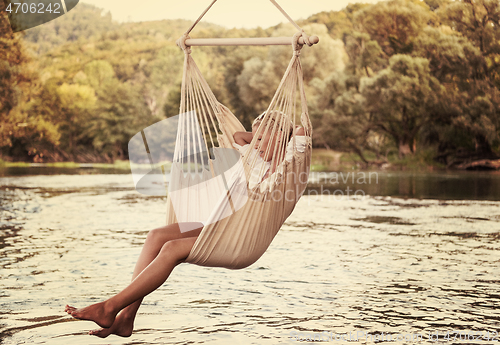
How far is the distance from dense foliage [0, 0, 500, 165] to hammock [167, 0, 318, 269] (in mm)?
14784

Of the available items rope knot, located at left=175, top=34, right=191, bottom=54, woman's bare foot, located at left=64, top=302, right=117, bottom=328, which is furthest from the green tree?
woman's bare foot, located at left=64, top=302, right=117, bottom=328

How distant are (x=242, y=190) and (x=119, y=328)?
0.69 m

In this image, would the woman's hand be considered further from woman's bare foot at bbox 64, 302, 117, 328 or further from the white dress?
woman's bare foot at bbox 64, 302, 117, 328

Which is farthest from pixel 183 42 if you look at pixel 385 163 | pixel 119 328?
pixel 385 163

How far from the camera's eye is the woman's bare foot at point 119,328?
2.14 metres

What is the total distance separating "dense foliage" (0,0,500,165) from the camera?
1702 centimetres

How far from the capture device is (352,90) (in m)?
18.1

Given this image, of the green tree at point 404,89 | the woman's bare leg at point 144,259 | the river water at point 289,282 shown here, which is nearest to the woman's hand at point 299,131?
the woman's bare leg at point 144,259

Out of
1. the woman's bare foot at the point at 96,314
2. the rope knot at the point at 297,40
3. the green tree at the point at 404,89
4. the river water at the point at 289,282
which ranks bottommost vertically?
the river water at the point at 289,282

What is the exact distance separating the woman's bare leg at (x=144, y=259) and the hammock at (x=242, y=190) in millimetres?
114

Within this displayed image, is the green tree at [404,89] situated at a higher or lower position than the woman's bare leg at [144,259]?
higher

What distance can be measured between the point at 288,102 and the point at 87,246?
278 centimetres

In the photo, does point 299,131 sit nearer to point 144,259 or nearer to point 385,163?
point 144,259

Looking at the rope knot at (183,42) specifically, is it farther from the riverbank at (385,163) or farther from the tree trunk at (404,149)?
the tree trunk at (404,149)
